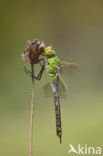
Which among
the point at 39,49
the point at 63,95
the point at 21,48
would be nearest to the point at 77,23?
the point at 21,48

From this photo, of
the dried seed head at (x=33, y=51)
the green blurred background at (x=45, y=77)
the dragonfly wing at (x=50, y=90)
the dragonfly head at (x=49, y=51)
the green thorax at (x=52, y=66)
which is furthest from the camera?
the green blurred background at (x=45, y=77)

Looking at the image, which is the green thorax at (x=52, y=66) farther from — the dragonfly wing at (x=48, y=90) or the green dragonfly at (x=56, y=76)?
the dragonfly wing at (x=48, y=90)

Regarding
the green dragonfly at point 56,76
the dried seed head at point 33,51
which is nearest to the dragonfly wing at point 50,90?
the green dragonfly at point 56,76

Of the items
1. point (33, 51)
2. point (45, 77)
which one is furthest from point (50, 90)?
point (45, 77)

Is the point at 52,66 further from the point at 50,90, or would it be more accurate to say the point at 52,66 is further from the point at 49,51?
the point at 50,90

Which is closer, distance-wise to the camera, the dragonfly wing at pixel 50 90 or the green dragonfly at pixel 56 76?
the green dragonfly at pixel 56 76

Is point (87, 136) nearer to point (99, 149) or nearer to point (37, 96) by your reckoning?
point (99, 149)

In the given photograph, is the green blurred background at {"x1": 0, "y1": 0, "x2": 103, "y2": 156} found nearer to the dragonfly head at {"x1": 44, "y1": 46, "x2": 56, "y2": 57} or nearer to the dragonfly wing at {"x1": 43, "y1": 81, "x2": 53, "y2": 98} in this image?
the dragonfly wing at {"x1": 43, "y1": 81, "x2": 53, "y2": 98}

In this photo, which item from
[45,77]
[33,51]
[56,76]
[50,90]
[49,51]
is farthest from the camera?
[45,77]
